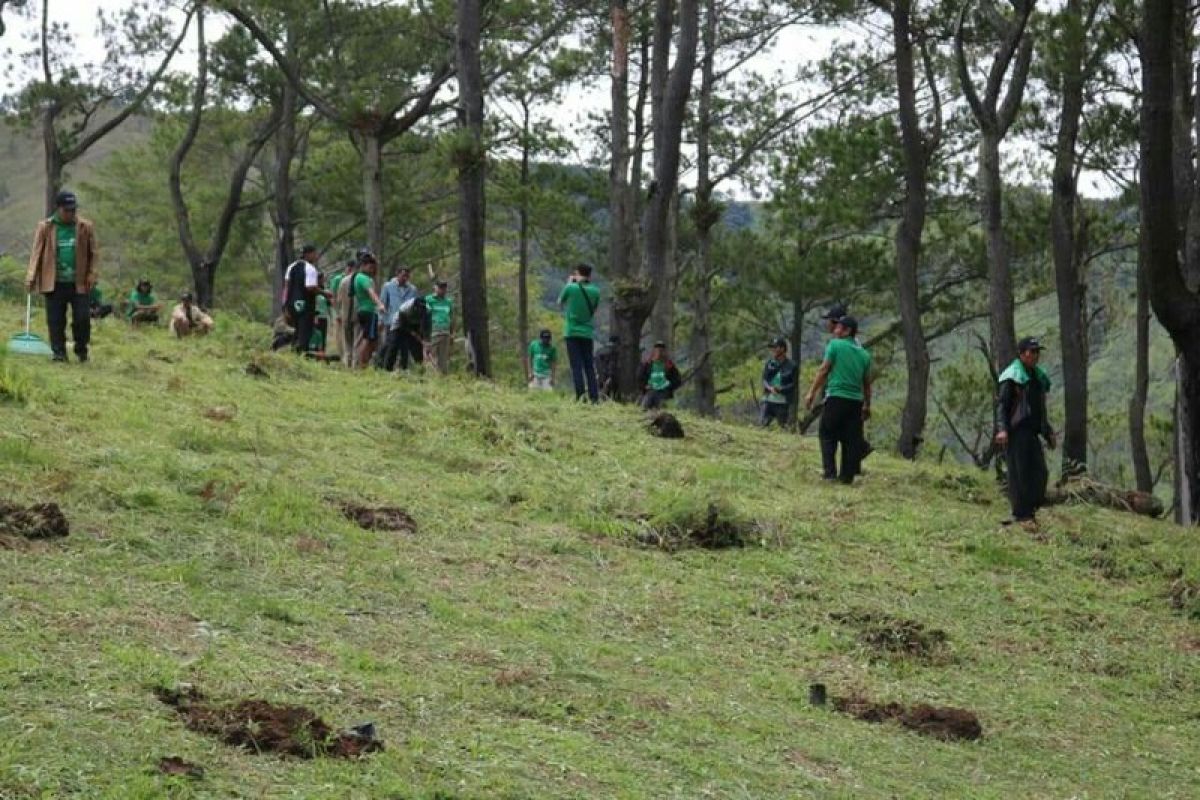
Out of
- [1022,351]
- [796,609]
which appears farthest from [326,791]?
[1022,351]

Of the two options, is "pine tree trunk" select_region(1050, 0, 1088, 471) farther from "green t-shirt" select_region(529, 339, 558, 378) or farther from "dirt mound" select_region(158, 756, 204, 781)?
"dirt mound" select_region(158, 756, 204, 781)

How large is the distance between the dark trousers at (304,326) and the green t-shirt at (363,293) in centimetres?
73

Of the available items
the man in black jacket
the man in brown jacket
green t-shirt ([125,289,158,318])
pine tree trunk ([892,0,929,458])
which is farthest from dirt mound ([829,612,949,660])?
green t-shirt ([125,289,158,318])

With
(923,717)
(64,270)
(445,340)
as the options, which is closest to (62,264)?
(64,270)

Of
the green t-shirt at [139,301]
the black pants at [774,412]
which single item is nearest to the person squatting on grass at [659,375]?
the black pants at [774,412]

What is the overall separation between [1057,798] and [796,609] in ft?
11.0

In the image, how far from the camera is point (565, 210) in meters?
44.1

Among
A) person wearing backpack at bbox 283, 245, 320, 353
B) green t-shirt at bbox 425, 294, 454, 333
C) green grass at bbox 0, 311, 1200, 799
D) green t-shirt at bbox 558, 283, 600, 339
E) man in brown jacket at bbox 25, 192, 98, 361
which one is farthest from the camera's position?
green t-shirt at bbox 425, 294, 454, 333

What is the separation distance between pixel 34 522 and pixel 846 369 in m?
9.02

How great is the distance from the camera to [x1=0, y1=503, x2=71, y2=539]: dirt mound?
917cm

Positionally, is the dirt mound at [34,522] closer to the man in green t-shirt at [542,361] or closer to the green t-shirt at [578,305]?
the green t-shirt at [578,305]

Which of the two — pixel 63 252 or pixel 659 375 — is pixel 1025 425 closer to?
pixel 63 252

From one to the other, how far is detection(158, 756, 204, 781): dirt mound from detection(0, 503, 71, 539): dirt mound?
3466 mm

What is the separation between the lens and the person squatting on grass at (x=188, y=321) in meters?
23.2
